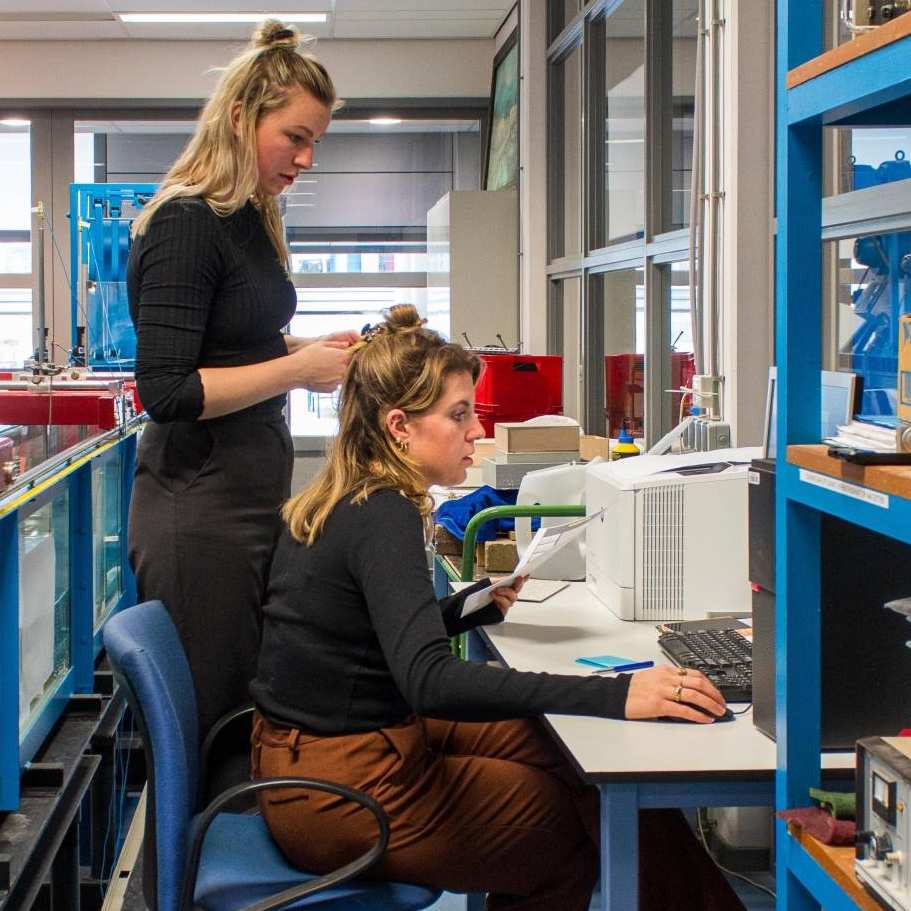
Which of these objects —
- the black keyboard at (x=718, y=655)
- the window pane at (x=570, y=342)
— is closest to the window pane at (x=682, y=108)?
the window pane at (x=570, y=342)

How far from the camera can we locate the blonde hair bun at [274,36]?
2.09 metres

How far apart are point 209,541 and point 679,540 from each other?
774mm

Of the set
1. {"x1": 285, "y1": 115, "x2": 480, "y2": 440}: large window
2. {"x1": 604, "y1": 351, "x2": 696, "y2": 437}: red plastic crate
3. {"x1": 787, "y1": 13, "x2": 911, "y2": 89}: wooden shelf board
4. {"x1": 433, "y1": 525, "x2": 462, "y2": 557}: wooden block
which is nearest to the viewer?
{"x1": 787, "y1": 13, "x2": 911, "y2": 89}: wooden shelf board

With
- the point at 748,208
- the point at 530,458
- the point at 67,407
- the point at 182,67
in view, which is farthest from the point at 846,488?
the point at 182,67

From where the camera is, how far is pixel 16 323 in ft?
22.0

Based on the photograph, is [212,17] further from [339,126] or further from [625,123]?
[625,123]

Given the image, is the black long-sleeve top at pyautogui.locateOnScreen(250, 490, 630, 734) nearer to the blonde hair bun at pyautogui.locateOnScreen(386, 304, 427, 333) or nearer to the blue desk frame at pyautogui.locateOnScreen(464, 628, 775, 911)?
the blue desk frame at pyautogui.locateOnScreen(464, 628, 775, 911)

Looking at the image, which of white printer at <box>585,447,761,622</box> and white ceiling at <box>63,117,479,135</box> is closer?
white printer at <box>585,447,761,622</box>

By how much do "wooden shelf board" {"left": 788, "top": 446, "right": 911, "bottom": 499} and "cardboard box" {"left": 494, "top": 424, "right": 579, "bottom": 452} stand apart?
6.95ft

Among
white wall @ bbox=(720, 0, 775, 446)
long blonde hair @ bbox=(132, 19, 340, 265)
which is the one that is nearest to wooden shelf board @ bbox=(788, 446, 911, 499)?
long blonde hair @ bbox=(132, 19, 340, 265)

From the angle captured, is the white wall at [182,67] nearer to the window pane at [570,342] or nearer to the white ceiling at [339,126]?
the white ceiling at [339,126]

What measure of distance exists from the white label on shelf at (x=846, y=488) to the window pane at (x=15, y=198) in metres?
6.13

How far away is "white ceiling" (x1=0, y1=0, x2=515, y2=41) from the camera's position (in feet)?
18.8

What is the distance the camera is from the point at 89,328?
472cm
